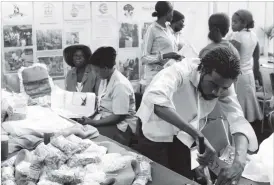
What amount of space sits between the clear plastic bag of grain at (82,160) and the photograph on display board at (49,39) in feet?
8.91

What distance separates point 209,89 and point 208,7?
3.61m

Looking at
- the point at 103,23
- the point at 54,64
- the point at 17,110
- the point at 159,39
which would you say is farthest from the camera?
the point at 103,23

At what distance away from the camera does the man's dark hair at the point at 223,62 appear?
1.88 metres

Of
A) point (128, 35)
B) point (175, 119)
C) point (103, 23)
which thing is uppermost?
point (103, 23)

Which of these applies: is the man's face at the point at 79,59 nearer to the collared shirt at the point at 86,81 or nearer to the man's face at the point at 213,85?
the collared shirt at the point at 86,81

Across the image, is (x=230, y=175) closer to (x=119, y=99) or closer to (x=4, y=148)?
(x=4, y=148)

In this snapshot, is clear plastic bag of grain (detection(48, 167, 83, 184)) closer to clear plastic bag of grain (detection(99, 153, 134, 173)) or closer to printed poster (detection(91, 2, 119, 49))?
clear plastic bag of grain (detection(99, 153, 134, 173))

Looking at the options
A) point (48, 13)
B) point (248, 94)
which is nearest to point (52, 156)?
point (48, 13)

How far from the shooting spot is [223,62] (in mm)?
1890

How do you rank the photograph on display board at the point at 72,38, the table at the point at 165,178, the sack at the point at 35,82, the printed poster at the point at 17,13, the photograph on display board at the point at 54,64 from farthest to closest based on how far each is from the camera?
the photograph on display board at the point at 72,38, the photograph on display board at the point at 54,64, the printed poster at the point at 17,13, the sack at the point at 35,82, the table at the point at 165,178

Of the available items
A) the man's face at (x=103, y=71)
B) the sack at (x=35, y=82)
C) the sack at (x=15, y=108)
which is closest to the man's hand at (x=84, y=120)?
the man's face at (x=103, y=71)

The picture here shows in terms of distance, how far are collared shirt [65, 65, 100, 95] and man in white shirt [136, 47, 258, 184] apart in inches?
57.9

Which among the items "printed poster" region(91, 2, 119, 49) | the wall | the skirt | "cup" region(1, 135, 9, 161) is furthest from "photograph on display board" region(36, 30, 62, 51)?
"cup" region(1, 135, 9, 161)

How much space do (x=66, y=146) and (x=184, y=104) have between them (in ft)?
2.12
